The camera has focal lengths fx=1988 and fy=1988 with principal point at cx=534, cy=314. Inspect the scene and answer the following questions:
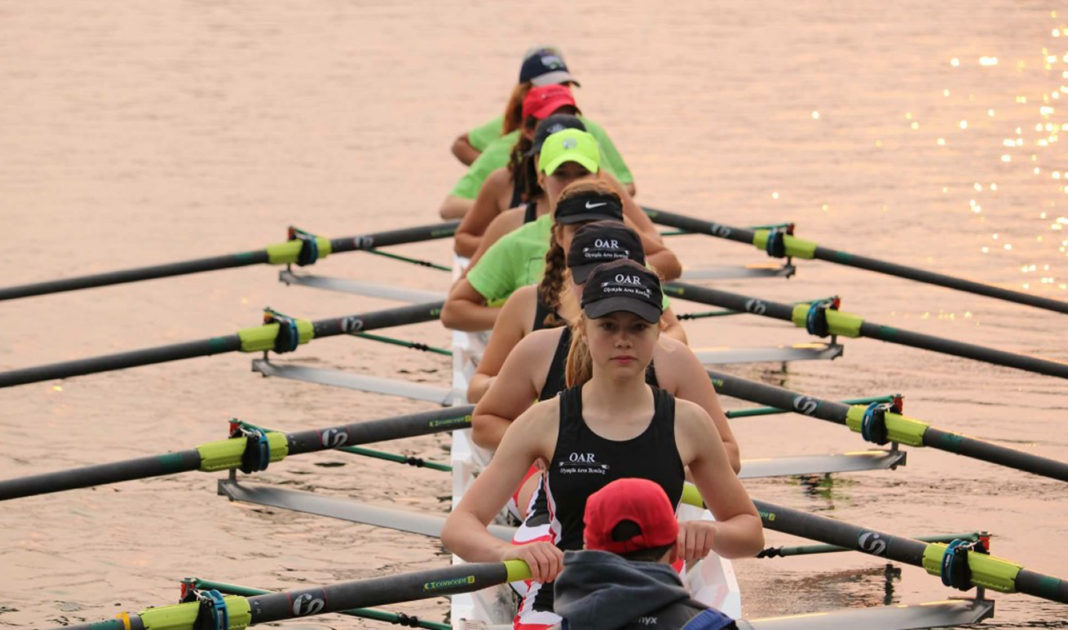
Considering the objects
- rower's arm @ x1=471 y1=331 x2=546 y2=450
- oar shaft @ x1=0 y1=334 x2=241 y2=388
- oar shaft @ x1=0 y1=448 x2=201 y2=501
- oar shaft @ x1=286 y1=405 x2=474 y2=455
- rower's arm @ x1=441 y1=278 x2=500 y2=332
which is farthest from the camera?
oar shaft @ x1=0 y1=334 x2=241 y2=388

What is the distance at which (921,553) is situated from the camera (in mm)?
6551

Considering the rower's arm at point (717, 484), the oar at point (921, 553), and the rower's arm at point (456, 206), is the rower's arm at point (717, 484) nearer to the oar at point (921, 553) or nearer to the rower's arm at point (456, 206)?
the oar at point (921, 553)

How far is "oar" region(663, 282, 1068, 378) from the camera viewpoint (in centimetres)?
945

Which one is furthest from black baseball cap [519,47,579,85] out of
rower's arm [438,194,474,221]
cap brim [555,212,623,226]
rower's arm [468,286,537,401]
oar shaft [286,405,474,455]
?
cap brim [555,212,623,226]

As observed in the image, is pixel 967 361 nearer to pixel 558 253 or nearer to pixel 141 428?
pixel 141 428

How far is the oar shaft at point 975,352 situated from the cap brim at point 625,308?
4474 mm

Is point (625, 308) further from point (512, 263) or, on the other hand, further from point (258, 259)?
point (258, 259)

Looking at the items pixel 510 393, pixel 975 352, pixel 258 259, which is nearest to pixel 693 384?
pixel 510 393

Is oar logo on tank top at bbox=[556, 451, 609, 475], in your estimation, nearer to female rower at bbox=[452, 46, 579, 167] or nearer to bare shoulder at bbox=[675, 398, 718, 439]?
bare shoulder at bbox=[675, 398, 718, 439]

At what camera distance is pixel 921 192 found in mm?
16250

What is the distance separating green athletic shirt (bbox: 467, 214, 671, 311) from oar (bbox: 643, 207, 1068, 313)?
3606 millimetres

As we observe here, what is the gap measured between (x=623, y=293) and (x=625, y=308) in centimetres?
4

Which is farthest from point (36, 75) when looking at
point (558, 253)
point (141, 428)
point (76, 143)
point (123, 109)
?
point (558, 253)

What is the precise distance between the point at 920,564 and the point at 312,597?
2076 mm
